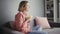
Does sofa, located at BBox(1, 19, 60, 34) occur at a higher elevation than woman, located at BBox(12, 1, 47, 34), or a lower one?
lower

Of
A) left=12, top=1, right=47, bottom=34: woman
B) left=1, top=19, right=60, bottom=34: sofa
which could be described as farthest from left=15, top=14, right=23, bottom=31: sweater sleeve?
left=1, top=19, right=60, bottom=34: sofa

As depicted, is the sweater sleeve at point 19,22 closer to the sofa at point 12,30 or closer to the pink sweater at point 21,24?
the pink sweater at point 21,24

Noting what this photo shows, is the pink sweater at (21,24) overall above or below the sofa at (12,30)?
above

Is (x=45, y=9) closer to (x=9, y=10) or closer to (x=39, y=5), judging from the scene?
(x=39, y=5)

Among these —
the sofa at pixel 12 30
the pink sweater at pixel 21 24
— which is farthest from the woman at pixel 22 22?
the sofa at pixel 12 30

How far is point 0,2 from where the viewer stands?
317cm

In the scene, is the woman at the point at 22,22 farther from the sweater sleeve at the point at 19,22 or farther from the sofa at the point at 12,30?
the sofa at the point at 12,30

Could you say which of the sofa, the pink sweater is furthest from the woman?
the sofa

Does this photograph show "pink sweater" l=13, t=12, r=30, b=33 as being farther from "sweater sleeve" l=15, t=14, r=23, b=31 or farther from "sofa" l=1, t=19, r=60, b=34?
"sofa" l=1, t=19, r=60, b=34

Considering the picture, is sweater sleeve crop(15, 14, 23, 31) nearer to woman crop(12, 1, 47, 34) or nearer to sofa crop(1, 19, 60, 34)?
woman crop(12, 1, 47, 34)

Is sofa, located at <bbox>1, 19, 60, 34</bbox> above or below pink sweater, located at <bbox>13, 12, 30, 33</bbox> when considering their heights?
below

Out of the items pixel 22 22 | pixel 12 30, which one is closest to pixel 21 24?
pixel 22 22

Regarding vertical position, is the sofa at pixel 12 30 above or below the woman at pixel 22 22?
below

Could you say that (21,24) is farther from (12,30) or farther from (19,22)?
(12,30)
